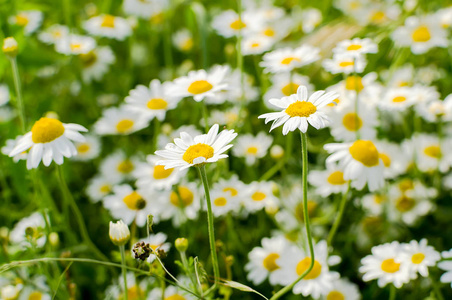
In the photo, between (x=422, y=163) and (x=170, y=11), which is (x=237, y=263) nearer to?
(x=422, y=163)

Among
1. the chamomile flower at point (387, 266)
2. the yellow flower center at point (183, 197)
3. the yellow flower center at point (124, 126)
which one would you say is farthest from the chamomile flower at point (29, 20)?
the chamomile flower at point (387, 266)

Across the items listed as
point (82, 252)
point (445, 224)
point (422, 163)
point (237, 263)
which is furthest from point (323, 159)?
point (82, 252)

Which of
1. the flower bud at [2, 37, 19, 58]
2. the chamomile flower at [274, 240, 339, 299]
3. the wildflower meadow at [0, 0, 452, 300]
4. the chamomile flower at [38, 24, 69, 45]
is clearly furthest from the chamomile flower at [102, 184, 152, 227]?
the chamomile flower at [38, 24, 69, 45]

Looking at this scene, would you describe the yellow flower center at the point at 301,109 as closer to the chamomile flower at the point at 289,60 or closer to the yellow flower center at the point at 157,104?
the chamomile flower at the point at 289,60

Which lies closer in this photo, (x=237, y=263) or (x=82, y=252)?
(x=237, y=263)

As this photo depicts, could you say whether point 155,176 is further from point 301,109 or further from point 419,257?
point 419,257

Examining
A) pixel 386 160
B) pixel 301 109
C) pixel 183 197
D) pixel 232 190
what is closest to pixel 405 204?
pixel 386 160
